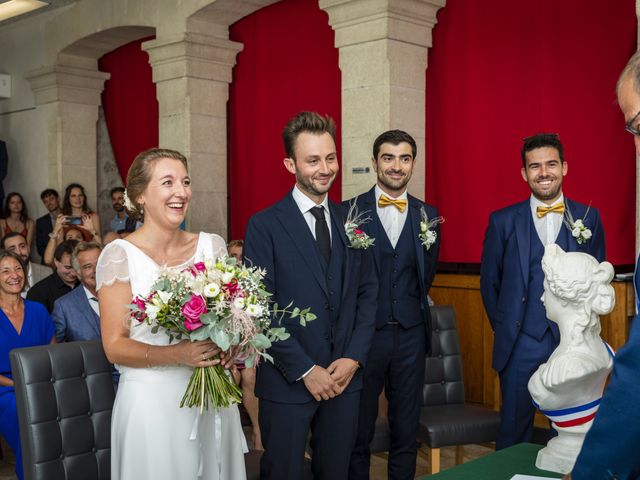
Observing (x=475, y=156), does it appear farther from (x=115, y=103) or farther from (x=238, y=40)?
(x=115, y=103)

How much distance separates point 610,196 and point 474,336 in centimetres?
132

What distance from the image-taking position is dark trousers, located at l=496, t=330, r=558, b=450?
3.44 m

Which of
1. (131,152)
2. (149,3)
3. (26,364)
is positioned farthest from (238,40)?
(26,364)

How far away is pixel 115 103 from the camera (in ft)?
29.4

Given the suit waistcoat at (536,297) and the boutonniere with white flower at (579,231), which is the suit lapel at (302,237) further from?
the boutonniere with white flower at (579,231)

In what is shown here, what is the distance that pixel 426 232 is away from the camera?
3.75 m

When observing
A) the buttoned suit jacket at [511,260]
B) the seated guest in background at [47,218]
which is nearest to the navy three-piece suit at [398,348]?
the buttoned suit jacket at [511,260]

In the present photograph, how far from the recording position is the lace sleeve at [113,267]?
2432 mm

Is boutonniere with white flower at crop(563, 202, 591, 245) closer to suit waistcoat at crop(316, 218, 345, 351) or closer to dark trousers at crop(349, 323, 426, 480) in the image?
dark trousers at crop(349, 323, 426, 480)

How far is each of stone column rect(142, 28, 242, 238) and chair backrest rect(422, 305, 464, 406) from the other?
3.55 metres

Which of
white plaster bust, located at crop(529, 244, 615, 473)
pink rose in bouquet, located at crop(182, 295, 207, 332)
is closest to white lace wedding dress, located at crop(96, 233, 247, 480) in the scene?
pink rose in bouquet, located at crop(182, 295, 207, 332)

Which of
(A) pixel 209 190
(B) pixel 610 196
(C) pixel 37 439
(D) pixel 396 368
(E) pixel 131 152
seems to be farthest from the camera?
Result: (E) pixel 131 152

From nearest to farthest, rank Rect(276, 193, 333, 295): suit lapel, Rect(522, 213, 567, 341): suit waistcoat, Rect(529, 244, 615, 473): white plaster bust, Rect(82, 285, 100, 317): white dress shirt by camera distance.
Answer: Rect(529, 244, 615, 473): white plaster bust
Rect(276, 193, 333, 295): suit lapel
Rect(522, 213, 567, 341): suit waistcoat
Rect(82, 285, 100, 317): white dress shirt

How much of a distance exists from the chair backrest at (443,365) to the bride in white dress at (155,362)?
172 cm
